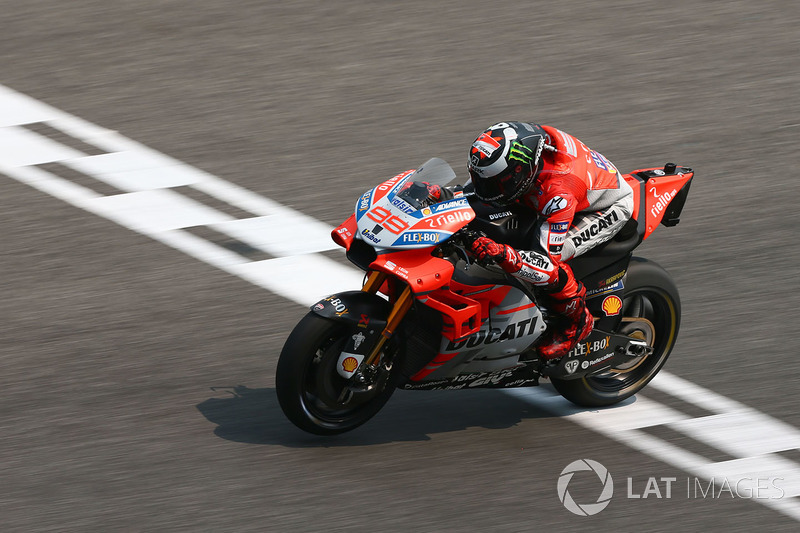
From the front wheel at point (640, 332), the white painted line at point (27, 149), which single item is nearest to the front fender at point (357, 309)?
the front wheel at point (640, 332)

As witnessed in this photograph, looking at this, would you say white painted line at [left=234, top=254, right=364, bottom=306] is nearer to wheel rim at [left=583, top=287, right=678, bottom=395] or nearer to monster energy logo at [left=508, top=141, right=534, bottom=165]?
wheel rim at [left=583, top=287, right=678, bottom=395]

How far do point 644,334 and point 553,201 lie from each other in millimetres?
1475

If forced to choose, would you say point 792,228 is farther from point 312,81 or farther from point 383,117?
point 312,81

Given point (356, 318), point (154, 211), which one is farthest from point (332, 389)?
point (154, 211)

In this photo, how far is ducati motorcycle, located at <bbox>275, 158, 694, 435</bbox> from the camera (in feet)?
22.4

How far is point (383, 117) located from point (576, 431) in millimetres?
4814

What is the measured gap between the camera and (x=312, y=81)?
480 inches

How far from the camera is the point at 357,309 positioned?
6922 millimetres

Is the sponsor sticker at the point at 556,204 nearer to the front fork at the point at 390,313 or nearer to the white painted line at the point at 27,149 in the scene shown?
the front fork at the point at 390,313

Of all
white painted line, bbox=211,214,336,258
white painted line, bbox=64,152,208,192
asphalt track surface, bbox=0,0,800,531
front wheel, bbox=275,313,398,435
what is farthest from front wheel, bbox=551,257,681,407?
white painted line, bbox=64,152,208,192

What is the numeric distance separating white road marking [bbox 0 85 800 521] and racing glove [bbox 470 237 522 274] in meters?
1.47

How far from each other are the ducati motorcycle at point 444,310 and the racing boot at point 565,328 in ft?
0.28

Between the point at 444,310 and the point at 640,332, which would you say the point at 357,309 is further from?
the point at 640,332

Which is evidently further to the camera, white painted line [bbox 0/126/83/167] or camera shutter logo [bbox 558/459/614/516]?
white painted line [bbox 0/126/83/167]
